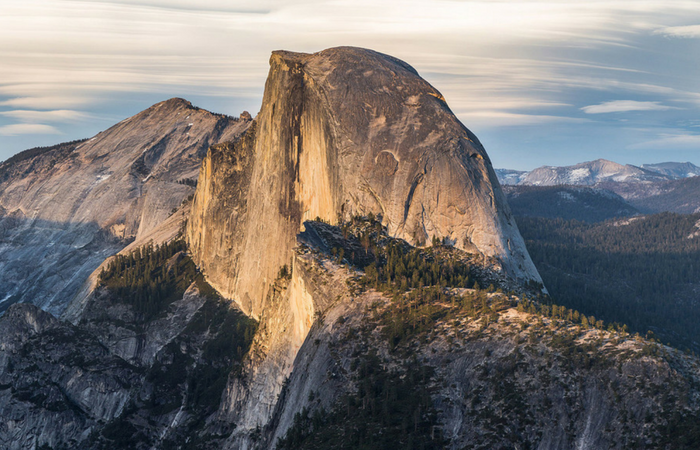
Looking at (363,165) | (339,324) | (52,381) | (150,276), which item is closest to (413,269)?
(339,324)

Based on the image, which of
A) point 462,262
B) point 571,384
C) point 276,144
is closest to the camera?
point 571,384

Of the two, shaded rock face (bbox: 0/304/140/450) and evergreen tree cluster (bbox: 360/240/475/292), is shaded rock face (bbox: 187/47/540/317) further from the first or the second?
shaded rock face (bbox: 0/304/140/450)

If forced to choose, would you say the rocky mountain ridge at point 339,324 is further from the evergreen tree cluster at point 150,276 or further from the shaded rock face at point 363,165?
the evergreen tree cluster at point 150,276

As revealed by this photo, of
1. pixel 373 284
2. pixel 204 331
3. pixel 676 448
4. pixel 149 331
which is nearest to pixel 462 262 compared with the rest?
pixel 373 284

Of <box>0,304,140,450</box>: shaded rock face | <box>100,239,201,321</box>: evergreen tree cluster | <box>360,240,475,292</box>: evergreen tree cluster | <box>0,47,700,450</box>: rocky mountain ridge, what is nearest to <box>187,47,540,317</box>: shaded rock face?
<box>0,47,700,450</box>: rocky mountain ridge

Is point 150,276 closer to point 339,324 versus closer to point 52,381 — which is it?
point 52,381

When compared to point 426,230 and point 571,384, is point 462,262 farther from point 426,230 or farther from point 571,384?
point 571,384
